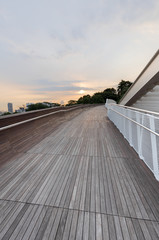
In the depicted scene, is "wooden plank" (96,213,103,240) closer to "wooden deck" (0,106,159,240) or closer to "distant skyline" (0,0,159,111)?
"wooden deck" (0,106,159,240)

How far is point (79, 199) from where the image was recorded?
61.3 inches

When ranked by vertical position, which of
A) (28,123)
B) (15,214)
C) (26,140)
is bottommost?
(15,214)

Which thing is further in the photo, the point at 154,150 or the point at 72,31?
the point at 72,31

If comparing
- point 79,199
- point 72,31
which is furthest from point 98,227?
point 72,31

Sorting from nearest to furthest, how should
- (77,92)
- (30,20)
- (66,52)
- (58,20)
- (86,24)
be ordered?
(30,20), (58,20), (86,24), (66,52), (77,92)

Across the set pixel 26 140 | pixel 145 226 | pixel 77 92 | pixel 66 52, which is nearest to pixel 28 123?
pixel 26 140

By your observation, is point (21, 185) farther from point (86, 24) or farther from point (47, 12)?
point (86, 24)

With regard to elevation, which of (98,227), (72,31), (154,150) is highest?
(72,31)

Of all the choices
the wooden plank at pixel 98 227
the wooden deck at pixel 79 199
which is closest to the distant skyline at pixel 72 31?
the wooden deck at pixel 79 199

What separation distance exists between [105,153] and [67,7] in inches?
449

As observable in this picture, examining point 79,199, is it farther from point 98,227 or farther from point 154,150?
point 154,150

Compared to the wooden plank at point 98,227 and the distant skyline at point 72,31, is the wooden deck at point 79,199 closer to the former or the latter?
the wooden plank at point 98,227

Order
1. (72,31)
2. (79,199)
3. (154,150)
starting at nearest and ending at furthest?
1. (79,199)
2. (154,150)
3. (72,31)

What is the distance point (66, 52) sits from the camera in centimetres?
1293
